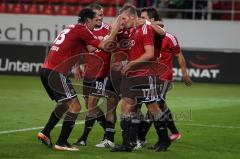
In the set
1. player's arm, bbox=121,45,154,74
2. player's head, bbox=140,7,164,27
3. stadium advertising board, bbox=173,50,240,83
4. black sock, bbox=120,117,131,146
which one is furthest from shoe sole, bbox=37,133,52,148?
stadium advertising board, bbox=173,50,240,83

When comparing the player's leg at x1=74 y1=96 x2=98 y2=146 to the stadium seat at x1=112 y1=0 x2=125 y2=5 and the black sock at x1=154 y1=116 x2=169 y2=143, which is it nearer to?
the black sock at x1=154 y1=116 x2=169 y2=143

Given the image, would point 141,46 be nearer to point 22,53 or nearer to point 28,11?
point 22,53

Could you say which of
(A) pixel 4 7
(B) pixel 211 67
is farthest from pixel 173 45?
(A) pixel 4 7

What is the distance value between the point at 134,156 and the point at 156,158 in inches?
13.4

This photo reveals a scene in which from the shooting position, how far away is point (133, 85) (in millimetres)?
11133

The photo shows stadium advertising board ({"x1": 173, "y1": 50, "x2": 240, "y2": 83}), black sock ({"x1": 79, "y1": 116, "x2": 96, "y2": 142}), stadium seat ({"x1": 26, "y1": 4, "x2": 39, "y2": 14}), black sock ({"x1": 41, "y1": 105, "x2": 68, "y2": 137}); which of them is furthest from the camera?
stadium seat ({"x1": 26, "y1": 4, "x2": 39, "y2": 14})

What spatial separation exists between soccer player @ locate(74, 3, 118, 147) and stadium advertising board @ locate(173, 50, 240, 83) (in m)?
14.8

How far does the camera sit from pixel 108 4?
31.7 meters

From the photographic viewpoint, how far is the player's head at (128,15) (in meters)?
11.0

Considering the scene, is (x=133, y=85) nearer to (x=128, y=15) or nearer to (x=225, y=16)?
(x=128, y=15)

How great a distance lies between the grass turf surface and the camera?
10.9 metres

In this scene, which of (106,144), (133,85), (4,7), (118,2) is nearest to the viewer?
(133,85)

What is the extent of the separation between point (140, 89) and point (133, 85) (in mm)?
135

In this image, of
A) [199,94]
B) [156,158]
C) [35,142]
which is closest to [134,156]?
[156,158]
